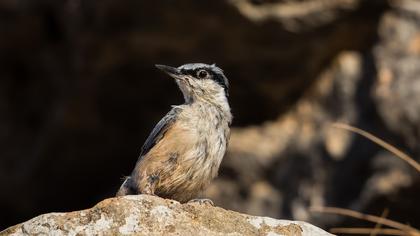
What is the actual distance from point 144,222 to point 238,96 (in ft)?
22.3

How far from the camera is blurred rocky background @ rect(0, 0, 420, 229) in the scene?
10305mm

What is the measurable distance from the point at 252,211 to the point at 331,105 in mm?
1644

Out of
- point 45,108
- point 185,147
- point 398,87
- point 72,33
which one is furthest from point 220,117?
point 45,108

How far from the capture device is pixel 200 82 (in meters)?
7.94

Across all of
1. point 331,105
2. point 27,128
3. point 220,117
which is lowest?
point 27,128

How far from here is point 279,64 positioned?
1131cm

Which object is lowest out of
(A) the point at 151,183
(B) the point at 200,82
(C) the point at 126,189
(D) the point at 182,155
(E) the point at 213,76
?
(C) the point at 126,189

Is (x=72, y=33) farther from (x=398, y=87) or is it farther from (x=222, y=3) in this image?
(x=398, y=87)

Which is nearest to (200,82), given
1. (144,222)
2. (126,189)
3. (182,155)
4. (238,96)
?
(182,155)

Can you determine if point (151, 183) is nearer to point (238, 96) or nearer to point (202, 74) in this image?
point (202, 74)

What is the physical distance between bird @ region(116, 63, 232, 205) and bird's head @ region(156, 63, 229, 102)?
250mm

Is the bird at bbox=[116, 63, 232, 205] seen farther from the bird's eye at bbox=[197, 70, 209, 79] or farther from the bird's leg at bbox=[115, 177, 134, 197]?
the bird's eye at bbox=[197, 70, 209, 79]

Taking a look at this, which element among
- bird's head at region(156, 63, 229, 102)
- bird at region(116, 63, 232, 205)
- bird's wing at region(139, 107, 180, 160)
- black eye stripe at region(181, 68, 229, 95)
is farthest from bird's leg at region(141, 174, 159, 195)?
black eye stripe at region(181, 68, 229, 95)

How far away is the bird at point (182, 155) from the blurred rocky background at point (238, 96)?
9.93ft
